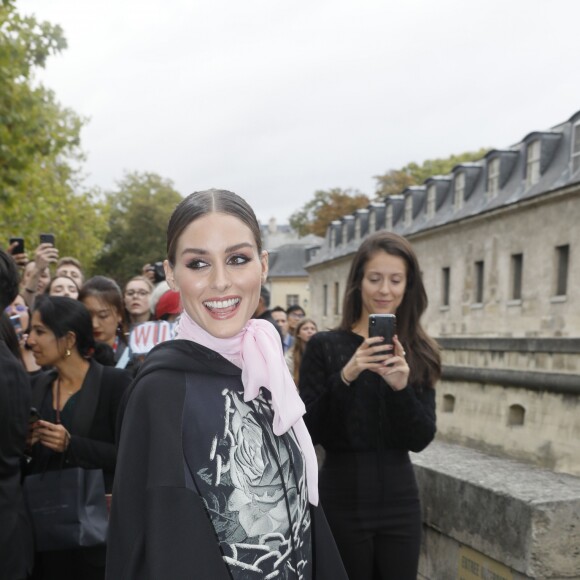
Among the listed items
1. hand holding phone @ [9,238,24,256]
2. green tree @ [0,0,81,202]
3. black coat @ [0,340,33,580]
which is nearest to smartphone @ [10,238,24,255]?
hand holding phone @ [9,238,24,256]

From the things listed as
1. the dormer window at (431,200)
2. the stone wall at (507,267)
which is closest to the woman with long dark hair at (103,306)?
the stone wall at (507,267)

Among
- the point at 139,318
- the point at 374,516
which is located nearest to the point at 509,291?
the point at 139,318

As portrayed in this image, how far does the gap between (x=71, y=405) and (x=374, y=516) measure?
5.33ft

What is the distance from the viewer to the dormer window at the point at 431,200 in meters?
36.5

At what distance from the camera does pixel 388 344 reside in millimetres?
2654

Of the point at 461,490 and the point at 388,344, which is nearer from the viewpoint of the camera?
the point at 388,344

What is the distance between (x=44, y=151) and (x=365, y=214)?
3642cm

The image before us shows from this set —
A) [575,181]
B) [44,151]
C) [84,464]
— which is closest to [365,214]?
[575,181]

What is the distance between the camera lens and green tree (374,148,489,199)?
2068 inches

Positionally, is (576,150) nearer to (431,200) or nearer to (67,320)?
(431,200)

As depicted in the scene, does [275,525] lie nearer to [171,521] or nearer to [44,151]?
[171,521]

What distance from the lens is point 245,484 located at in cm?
168

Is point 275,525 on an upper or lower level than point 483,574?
upper

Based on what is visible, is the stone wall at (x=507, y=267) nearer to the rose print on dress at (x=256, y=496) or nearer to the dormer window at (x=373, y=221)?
the dormer window at (x=373, y=221)
